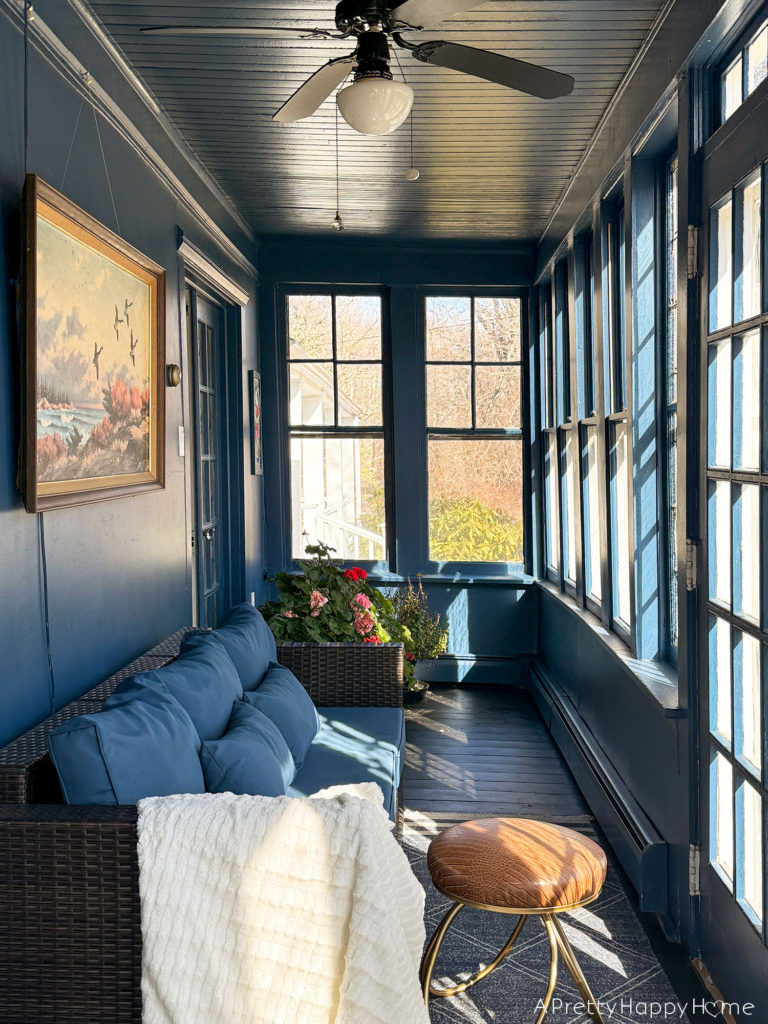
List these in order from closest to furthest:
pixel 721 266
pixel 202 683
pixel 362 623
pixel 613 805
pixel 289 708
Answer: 1. pixel 721 266
2. pixel 202 683
3. pixel 289 708
4. pixel 613 805
5. pixel 362 623

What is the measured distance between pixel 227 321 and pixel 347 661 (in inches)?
96.3

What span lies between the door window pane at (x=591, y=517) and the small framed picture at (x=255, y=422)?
2.09 meters

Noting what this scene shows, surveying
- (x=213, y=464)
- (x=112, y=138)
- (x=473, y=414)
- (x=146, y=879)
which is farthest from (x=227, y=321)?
(x=146, y=879)

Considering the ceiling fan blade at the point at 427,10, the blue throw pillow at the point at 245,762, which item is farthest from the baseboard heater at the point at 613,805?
the ceiling fan blade at the point at 427,10

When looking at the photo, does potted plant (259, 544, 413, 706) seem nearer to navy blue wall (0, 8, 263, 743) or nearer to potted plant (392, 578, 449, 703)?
navy blue wall (0, 8, 263, 743)

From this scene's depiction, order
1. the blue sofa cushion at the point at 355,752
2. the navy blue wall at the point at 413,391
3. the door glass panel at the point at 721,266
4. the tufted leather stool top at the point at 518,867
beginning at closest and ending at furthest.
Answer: the tufted leather stool top at the point at 518,867, the door glass panel at the point at 721,266, the blue sofa cushion at the point at 355,752, the navy blue wall at the point at 413,391

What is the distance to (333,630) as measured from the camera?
428cm

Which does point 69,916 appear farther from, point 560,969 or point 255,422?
point 255,422

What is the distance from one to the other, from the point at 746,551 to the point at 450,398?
4.07m

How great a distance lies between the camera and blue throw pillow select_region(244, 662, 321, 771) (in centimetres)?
289

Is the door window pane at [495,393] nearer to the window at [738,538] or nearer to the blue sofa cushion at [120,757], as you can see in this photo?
the window at [738,538]

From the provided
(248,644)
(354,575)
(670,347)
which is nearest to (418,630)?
(354,575)

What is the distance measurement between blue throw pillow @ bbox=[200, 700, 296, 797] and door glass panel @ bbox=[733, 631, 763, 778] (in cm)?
117

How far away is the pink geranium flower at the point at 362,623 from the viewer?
4383 mm
